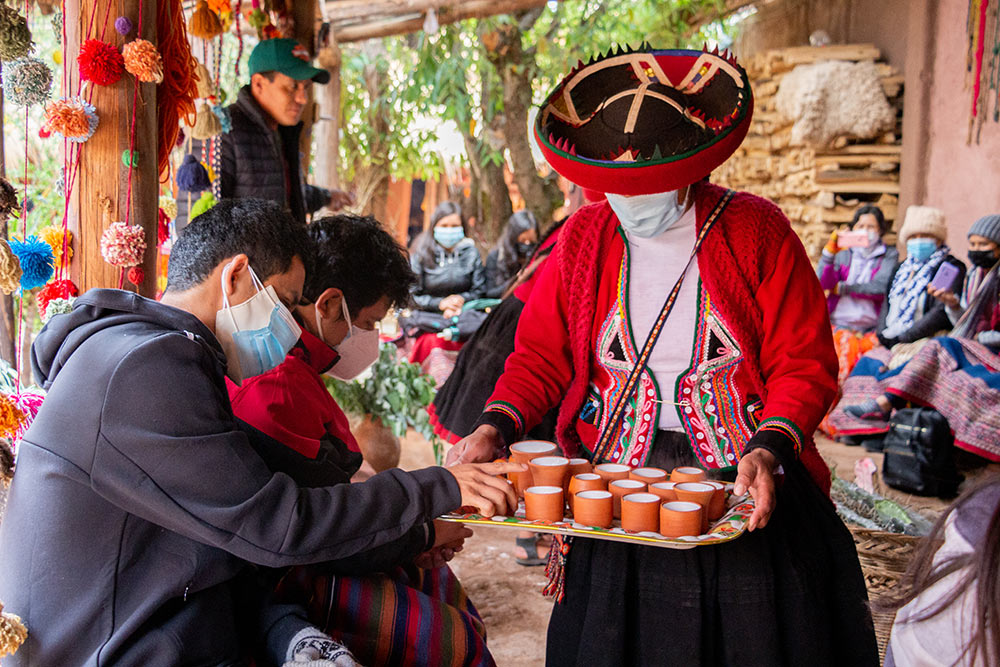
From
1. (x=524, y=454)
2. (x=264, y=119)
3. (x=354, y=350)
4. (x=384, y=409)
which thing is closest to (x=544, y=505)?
(x=524, y=454)

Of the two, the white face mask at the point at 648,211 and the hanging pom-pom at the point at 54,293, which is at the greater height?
the white face mask at the point at 648,211

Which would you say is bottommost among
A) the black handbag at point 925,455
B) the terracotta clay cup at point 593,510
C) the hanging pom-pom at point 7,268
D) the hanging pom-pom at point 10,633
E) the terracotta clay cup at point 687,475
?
the black handbag at point 925,455

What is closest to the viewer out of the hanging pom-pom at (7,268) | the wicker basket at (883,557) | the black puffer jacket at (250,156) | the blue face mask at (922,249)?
the hanging pom-pom at (7,268)

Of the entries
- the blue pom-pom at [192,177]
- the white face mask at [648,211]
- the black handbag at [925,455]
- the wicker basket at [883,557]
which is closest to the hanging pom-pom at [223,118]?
the blue pom-pom at [192,177]

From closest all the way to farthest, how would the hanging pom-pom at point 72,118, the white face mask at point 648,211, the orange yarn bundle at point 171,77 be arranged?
the white face mask at point 648,211
the hanging pom-pom at point 72,118
the orange yarn bundle at point 171,77

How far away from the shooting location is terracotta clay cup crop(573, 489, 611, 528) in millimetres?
1781

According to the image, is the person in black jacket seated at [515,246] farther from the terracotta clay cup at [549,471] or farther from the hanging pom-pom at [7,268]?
the terracotta clay cup at [549,471]

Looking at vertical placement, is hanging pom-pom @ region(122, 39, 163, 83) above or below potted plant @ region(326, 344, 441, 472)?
above

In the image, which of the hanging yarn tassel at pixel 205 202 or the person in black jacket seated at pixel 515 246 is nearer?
the hanging yarn tassel at pixel 205 202

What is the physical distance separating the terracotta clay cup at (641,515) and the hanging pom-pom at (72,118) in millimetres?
1757

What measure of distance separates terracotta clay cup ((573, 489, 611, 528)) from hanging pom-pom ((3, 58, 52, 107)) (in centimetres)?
171

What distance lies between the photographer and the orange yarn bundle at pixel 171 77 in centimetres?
265

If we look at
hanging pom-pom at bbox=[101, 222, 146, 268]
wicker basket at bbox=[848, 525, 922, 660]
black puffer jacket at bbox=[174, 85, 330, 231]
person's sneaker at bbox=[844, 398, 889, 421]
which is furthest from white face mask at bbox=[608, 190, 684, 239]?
person's sneaker at bbox=[844, 398, 889, 421]

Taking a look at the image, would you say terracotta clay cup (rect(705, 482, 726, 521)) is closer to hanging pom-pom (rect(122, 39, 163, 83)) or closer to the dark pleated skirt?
the dark pleated skirt
